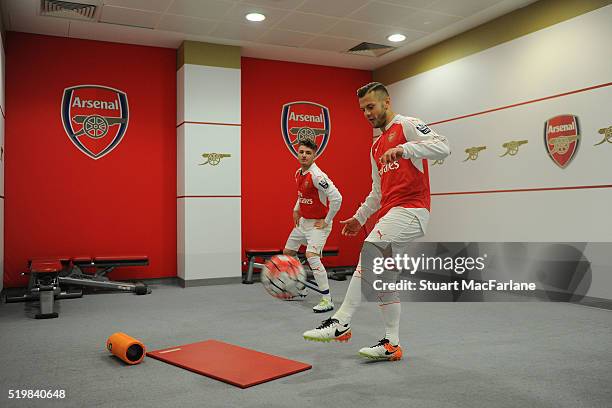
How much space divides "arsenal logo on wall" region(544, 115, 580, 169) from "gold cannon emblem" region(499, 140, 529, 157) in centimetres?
36

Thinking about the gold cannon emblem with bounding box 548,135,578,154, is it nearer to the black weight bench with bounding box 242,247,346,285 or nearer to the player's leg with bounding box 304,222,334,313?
the player's leg with bounding box 304,222,334,313

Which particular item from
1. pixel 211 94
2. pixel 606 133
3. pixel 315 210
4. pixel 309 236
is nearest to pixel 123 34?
pixel 211 94

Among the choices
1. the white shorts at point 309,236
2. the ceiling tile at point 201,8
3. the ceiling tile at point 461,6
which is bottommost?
the white shorts at point 309,236

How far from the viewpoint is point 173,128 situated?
783cm

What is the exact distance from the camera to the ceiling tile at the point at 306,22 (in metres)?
6.61

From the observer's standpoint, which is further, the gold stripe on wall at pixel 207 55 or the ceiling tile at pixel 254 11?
the gold stripe on wall at pixel 207 55

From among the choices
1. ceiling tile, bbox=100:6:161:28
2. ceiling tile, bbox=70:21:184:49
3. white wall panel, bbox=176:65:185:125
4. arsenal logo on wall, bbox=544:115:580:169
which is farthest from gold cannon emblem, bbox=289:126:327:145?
arsenal logo on wall, bbox=544:115:580:169

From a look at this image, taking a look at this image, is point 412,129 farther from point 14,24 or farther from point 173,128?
point 14,24

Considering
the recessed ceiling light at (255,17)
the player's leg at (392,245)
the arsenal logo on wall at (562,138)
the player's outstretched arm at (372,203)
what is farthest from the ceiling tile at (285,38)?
the player's leg at (392,245)

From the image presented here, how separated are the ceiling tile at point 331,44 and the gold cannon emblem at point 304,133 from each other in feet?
4.39

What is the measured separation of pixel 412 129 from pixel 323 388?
1.65 metres

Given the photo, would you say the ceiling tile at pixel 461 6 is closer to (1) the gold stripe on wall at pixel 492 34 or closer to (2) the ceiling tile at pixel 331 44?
(1) the gold stripe on wall at pixel 492 34

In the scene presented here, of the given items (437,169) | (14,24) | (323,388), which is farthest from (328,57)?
(323,388)

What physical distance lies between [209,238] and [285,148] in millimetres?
1998
